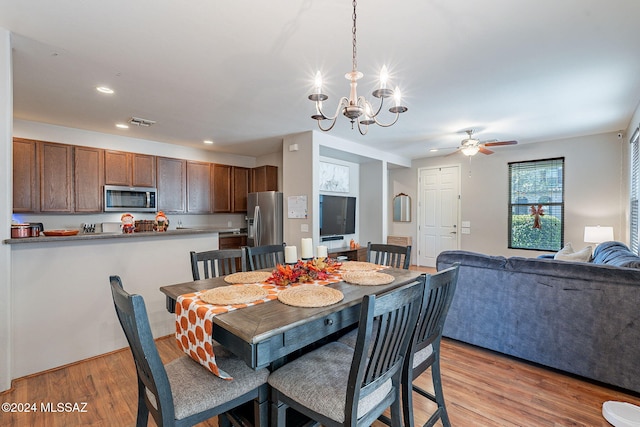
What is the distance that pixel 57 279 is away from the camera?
249cm

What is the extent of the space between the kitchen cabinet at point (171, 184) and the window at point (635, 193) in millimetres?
6305

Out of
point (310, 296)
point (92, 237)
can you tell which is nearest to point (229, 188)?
point (92, 237)

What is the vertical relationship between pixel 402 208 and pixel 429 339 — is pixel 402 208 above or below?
above

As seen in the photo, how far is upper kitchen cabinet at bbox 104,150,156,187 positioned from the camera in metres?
4.57

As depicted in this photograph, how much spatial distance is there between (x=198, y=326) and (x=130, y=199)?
4.18 metres

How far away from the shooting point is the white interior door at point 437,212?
6293 mm

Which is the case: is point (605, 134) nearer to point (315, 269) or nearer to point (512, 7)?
point (512, 7)

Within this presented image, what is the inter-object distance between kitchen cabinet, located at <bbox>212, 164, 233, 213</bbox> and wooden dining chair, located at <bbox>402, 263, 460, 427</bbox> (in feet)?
16.0

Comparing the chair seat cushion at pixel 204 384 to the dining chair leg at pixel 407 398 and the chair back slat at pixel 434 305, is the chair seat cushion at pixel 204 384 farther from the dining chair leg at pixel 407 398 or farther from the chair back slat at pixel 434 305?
the chair back slat at pixel 434 305

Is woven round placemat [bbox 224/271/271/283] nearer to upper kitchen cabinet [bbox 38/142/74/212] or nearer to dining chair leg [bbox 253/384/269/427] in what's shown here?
dining chair leg [bbox 253/384/269/427]

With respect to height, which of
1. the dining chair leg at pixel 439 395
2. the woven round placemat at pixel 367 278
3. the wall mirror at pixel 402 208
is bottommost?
the dining chair leg at pixel 439 395

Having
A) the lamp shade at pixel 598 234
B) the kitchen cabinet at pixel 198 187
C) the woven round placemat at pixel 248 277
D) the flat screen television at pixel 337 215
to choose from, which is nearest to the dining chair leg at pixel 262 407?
the woven round placemat at pixel 248 277

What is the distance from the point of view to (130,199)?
4738mm

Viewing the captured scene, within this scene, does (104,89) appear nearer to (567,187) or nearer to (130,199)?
(130,199)
